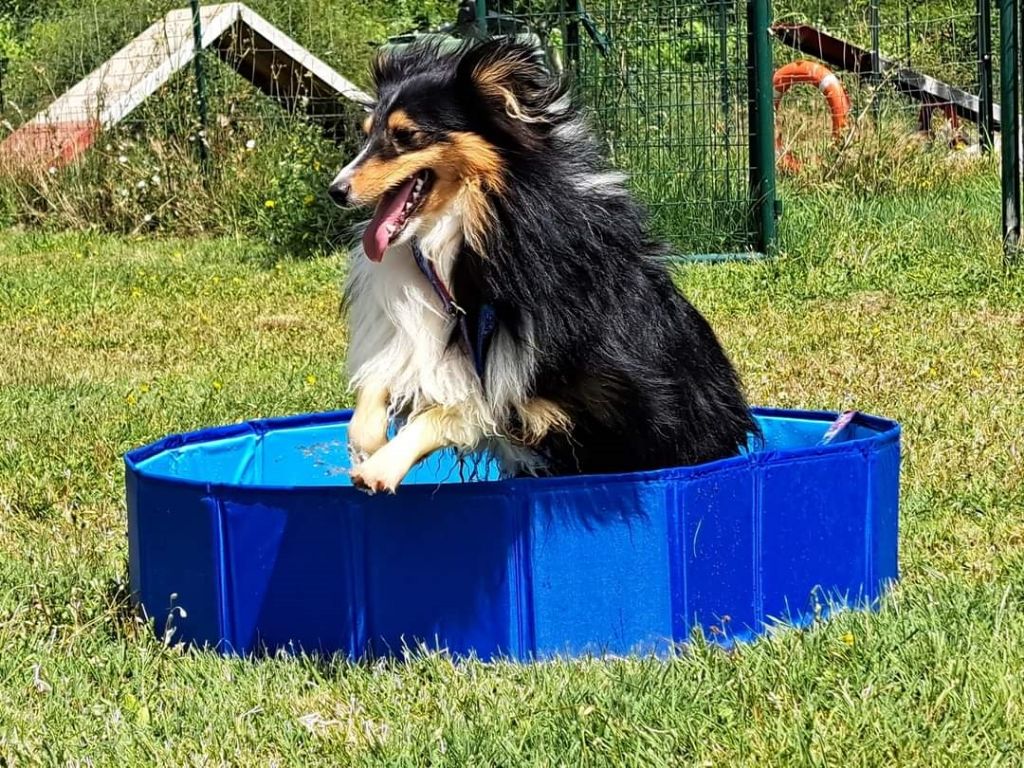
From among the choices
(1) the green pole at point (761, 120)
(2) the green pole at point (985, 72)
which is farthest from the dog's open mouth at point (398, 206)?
(2) the green pole at point (985, 72)

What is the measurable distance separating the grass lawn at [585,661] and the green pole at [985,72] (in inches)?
137

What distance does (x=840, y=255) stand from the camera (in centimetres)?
846

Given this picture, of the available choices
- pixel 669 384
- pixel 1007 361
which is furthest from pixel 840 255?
pixel 669 384

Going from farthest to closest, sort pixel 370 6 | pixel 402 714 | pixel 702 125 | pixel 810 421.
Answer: pixel 370 6 < pixel 702 125 < pixel 810 421 < pixel 402 714

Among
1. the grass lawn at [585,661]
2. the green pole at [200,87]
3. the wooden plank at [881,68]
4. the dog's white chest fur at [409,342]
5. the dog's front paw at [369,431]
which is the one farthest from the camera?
the wooden plank at [881,68]

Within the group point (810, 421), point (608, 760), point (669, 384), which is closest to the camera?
point (608, 760)

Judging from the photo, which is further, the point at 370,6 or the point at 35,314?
the point at 370,6

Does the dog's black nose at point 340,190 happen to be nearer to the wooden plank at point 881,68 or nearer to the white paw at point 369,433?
the white paw at point 369,433

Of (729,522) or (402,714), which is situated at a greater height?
(729,522)

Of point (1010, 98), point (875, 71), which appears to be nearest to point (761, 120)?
point (1010, 98)

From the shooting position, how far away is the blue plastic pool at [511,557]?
2.99m

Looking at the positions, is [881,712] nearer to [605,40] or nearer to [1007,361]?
[1007,361]

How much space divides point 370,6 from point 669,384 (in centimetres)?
1634

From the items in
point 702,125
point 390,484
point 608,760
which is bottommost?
point 608,760
